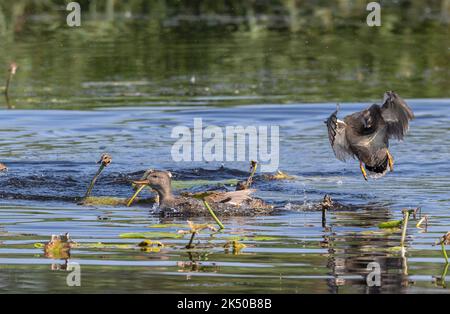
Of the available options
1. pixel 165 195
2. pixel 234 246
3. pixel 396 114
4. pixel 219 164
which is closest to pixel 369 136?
pixel 396 114

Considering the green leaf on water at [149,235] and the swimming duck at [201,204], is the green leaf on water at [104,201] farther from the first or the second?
the green leaf on water at [149,235]

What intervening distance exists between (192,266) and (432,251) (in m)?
1.85

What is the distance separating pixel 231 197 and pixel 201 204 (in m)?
0.37

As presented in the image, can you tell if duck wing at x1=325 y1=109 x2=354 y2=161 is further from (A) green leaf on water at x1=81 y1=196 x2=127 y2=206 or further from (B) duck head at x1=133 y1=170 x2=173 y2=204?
(A) green leaf on water at x1=81 y1=196 x2=127 y2=206

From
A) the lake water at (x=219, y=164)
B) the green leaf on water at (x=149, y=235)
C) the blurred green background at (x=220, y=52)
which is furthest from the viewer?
the blurred green background at (x=220, y=52)

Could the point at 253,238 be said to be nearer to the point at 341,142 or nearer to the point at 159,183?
the point at 159,183

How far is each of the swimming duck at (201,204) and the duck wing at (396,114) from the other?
1.44 m

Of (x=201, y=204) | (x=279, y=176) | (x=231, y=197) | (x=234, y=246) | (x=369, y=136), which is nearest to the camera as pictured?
(x=234, y=246)

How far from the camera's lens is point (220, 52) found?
795 inches

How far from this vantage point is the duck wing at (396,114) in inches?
418

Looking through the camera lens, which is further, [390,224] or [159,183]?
[159,183]

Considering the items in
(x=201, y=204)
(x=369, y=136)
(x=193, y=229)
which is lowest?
(x=193, y=229)

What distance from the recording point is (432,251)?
8484 mm

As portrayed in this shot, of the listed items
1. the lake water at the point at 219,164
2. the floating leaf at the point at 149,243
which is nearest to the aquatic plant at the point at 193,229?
the lake water at the point at 219,164
